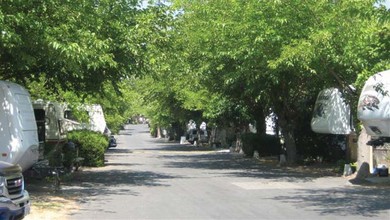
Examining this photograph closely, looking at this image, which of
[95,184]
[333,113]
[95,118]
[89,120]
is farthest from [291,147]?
[95,184]

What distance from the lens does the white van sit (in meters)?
12.4

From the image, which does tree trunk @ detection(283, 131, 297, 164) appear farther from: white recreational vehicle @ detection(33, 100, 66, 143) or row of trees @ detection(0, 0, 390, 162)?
white recreational vehicle @ detection(33, 100, 66, 143)

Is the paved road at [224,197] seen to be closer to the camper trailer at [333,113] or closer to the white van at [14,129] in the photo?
the white van at [14,129]

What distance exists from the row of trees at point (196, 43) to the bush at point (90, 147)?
6.64ft

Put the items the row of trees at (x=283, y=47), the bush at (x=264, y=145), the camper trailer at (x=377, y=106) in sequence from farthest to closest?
the bush at (x=264, y=145)
the row of trees at (x=283, y=47)
the camper trailer at (x=377, y=106)

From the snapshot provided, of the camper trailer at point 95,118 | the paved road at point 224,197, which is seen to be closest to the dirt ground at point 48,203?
the paved road at point 224,197

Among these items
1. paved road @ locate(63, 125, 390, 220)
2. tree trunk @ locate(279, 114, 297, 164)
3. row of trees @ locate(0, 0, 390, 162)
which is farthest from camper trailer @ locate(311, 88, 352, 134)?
tree trunk @ locate(279, 114, 297, 164)

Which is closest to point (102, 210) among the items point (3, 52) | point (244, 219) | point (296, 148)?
point (244, 219)

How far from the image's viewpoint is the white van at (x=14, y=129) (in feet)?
40.7

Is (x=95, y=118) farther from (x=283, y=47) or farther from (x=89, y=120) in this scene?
(x=283, y=47)

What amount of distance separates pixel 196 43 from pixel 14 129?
372 inches

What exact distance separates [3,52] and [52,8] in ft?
5.36

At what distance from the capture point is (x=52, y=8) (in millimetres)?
13078

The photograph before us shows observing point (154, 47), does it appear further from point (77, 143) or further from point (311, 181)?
point (77, 143)
